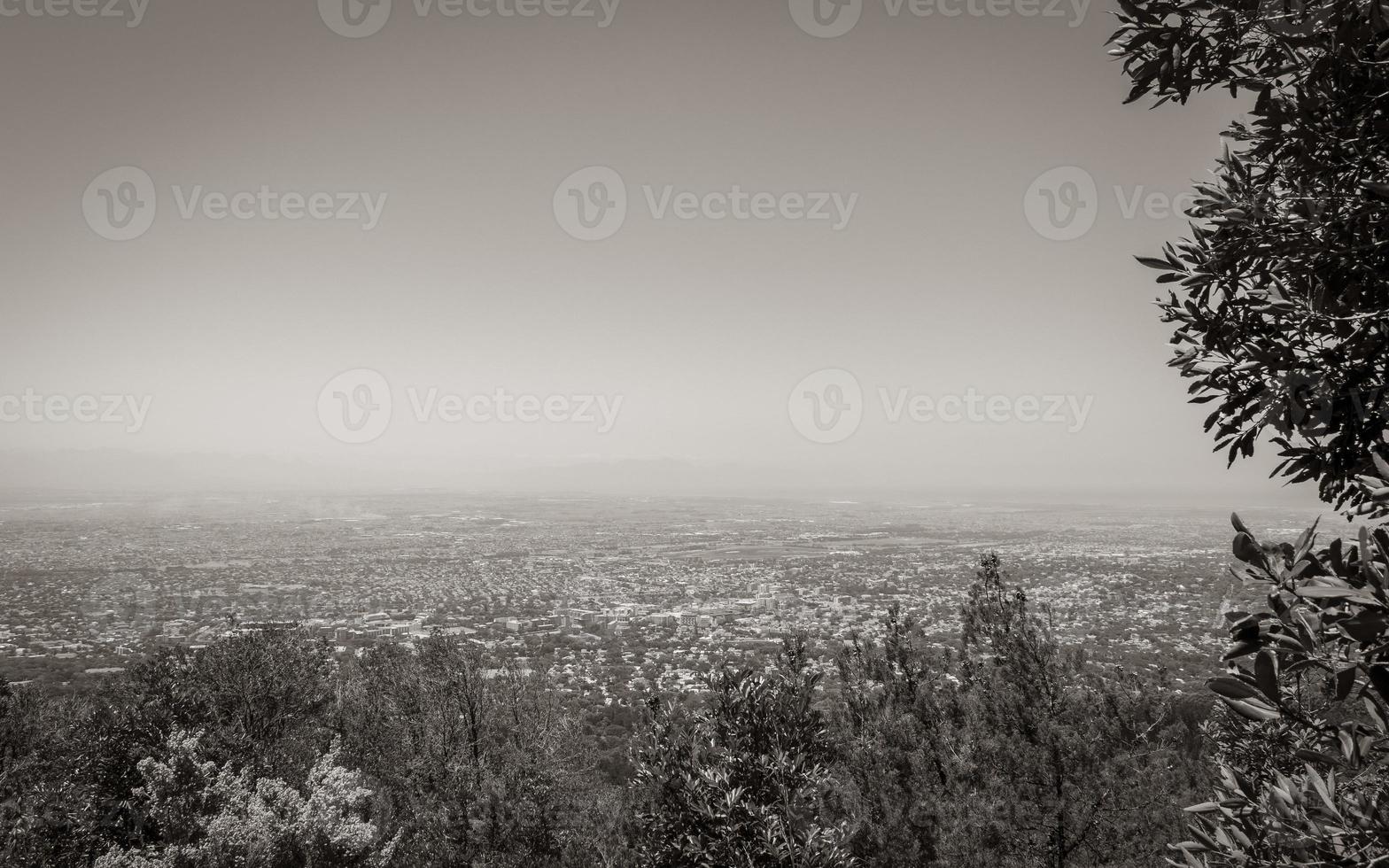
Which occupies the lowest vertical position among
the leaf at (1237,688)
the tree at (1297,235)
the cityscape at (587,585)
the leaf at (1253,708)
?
the cityscape at (587,585)

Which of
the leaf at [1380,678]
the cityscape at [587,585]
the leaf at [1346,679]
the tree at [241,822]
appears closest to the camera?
the leaf at [1346,679]

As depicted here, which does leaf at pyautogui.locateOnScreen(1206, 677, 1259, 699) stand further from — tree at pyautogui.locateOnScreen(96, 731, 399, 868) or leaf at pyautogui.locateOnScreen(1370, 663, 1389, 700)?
tree at pyautogui.locateOnScreen(96, 731, 399, 868)

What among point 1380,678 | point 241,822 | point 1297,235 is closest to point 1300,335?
point 1297,235

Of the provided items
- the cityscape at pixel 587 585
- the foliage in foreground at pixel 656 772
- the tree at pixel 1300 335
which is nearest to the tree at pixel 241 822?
the foliage in foreground at pixel 656 772

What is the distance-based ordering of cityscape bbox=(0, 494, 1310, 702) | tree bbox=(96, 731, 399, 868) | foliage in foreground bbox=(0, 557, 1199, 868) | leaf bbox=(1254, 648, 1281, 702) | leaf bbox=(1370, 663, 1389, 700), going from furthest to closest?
cityscape bbox=(0, 494, 1310, 702)
tree bbox=(96, 731, 399, 868)
foliage in foreground bbox=(0, 557, 1199, 868)
leaf bbox=(1254, 648, 1281, 702)
leaf bbox=(1370, 663, 1389, 700)

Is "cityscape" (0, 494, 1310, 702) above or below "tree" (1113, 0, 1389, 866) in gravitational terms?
below

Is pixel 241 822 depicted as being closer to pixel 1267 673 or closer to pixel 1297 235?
pixel 1267 673

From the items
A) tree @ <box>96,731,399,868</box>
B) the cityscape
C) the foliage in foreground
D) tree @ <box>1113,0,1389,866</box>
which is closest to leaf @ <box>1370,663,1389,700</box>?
tree @ <box>1113,0,1389,866</box>

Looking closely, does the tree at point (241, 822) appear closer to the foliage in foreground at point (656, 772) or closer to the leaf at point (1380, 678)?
the foliage in foreground at point (656, 772)

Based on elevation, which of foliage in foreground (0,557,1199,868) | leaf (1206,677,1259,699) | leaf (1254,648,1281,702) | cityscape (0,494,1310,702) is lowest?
cityscape (0,494,1310,702)

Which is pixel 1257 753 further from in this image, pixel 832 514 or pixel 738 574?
pixel 832 514
